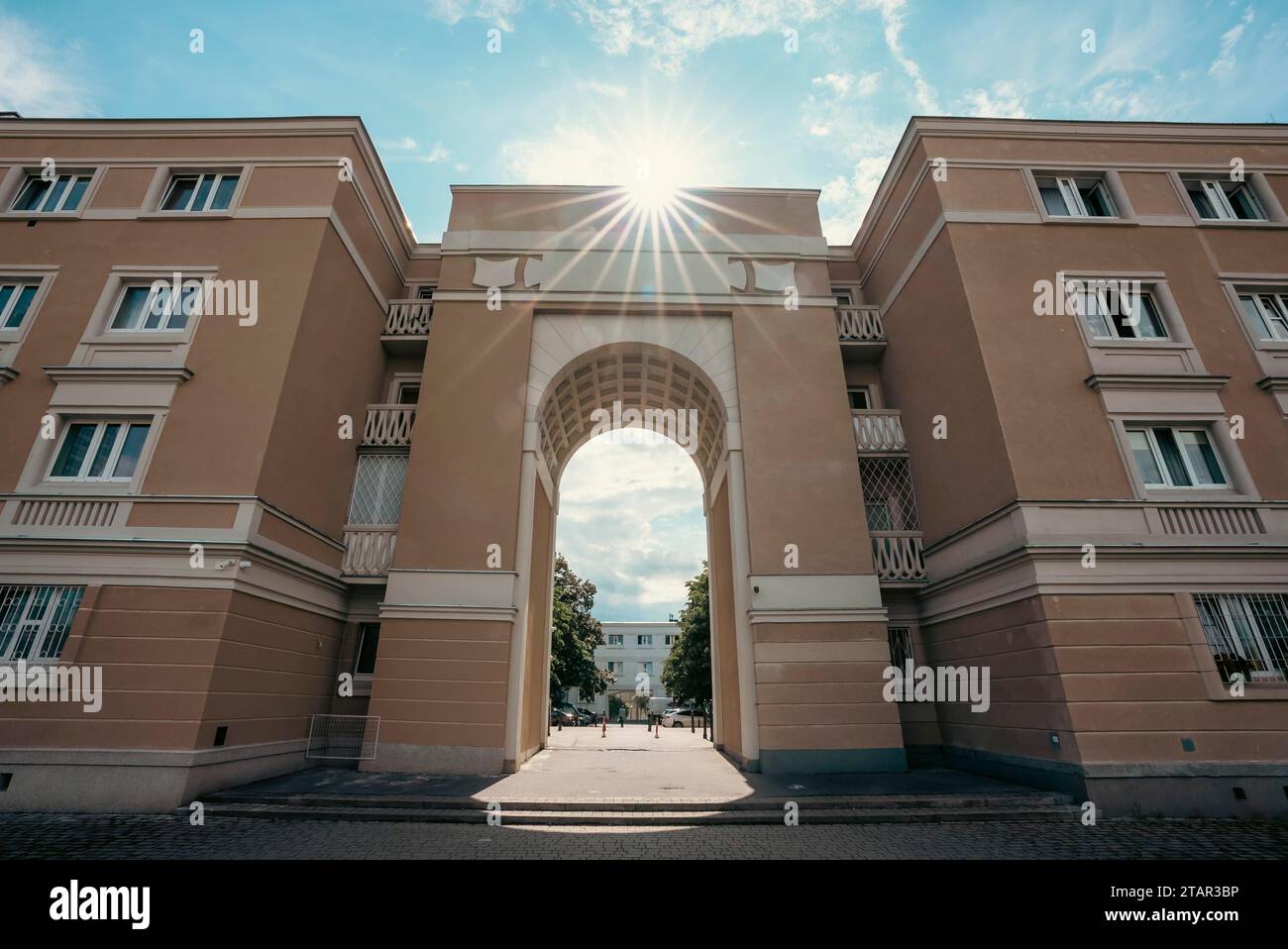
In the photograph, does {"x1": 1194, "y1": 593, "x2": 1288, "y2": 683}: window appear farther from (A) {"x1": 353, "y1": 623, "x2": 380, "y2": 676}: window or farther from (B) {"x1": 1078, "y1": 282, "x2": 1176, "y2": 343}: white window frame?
(A) {"x1": 353, "y1": 623, "x2": 380, "y2": 676}: window

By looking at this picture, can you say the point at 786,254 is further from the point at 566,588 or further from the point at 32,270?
the point at 566,588

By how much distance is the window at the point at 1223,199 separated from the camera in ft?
48.6

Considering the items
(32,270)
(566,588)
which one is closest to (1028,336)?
(32,270)

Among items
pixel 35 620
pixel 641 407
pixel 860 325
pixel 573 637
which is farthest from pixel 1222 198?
pixel 573 637

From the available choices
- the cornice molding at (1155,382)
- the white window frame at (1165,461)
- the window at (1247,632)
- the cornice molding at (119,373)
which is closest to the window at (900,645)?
the window at (1247,632)

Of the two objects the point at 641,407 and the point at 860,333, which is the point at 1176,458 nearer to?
the point at 860,333

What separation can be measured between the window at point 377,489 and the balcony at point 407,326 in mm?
3875

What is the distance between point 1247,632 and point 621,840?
12452 millimetres

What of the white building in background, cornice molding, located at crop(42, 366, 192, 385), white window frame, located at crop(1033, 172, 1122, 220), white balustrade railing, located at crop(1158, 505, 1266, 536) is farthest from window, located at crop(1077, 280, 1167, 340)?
the white building in background

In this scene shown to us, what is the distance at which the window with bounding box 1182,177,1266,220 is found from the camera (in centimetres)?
1482

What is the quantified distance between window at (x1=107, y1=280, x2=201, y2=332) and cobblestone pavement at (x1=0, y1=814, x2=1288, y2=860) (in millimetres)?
10264

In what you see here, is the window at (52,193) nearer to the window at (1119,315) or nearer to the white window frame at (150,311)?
the white window frame at (150,311)
